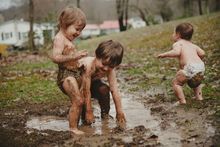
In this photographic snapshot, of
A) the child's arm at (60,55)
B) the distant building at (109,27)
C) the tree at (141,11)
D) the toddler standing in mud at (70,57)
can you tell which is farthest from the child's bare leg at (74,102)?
the distant building at (109,27)

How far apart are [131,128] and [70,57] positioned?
3.83ft

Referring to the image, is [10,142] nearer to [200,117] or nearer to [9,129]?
[9,129]

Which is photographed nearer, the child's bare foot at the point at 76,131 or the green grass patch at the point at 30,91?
the child's bare foot at the point at 76,131

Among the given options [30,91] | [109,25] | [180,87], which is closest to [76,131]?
[180,87]

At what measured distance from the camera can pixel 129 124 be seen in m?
5.34

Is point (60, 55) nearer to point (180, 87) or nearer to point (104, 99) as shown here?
point (104, 99)

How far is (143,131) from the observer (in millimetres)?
4727

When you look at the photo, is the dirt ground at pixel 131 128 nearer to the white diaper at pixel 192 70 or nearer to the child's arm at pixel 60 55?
the white diaper at pixel 192 70

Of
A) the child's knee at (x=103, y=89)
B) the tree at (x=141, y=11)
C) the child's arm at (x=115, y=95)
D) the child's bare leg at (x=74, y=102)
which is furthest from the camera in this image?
the tree at (x=141, y=11)

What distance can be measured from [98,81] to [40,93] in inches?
132

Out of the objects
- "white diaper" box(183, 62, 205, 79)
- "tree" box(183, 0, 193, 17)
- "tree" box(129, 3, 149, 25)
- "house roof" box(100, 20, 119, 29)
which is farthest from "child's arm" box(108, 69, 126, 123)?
"house roof" box(100, 20, 119, 29)

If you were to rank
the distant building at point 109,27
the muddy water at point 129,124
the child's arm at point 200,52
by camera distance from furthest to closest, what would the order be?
the distant building at point 109,27
the child's arm at point 200,52
the muddy water at point 129,124

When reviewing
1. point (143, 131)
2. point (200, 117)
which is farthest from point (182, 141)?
point (200, 117)

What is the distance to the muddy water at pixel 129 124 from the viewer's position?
443cm
